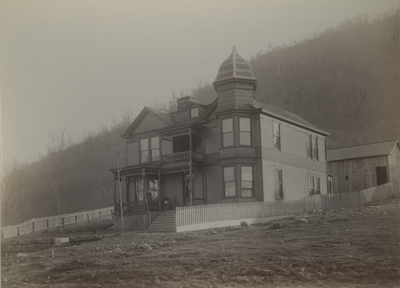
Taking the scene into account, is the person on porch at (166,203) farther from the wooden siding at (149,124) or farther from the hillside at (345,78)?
the hillside at (345,78)

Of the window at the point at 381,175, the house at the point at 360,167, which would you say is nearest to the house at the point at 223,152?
the house at the point at 360,167

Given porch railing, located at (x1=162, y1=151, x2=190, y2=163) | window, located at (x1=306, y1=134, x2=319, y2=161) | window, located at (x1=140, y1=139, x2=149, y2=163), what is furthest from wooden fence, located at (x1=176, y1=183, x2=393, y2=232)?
window, located at (x1=140, y1=139, x2=149, y2=163)

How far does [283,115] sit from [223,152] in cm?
468

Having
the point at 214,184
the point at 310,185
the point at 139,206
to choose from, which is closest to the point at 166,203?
the point at 139,206

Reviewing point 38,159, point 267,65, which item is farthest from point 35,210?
point 267,65

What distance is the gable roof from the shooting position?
2621 cm

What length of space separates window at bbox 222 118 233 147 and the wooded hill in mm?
1761

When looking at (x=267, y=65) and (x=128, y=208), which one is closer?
(x=267, y=65)

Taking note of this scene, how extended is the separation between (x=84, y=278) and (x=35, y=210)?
942cm

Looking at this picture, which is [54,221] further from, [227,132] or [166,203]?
[227,132]

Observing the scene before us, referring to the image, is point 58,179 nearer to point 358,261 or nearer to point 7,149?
point 7,149

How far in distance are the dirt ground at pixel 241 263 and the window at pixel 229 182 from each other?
9.04 m

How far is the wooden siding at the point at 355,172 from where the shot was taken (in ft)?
81.6

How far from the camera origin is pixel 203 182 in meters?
24.3
